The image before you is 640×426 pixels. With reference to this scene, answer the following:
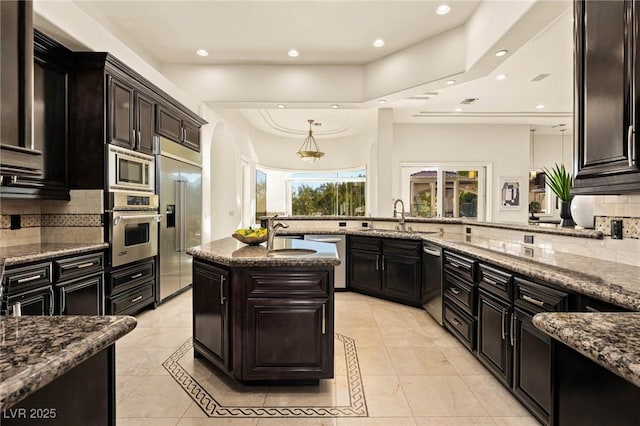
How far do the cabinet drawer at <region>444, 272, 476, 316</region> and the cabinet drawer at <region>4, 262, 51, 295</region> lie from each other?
3281mm

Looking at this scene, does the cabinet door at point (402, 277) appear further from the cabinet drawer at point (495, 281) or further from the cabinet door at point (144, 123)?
the cabinet door at point (144, 123)

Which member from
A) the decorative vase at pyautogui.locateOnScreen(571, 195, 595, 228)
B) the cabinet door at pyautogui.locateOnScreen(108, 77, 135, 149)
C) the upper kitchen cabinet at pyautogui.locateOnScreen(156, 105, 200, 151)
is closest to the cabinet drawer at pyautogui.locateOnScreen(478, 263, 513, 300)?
the decorative vase at pyautogui.locateOnScreen(571, 195, 595, 228)

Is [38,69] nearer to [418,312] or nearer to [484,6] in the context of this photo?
[484,6]

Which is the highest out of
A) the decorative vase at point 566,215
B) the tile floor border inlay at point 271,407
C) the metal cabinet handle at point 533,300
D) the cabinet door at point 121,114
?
the cabinet door at point 121,114

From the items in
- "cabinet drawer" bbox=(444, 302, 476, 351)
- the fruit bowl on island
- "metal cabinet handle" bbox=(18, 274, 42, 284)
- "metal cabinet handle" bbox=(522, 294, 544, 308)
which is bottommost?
"cabinet drawer" bbox=(444, 302, 476, 351)

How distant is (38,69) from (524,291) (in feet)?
13.6

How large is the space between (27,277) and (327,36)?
381 centimetres

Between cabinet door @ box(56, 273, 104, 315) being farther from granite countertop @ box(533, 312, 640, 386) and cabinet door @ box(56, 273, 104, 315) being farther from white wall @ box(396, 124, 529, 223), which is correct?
white wall @ box(396, 124, 529, 223)

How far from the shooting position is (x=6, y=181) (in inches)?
94.8

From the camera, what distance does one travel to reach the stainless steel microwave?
3305 mm

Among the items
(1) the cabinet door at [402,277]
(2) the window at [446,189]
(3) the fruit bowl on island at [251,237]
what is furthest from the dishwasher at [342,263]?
(2) the window at [446,189]

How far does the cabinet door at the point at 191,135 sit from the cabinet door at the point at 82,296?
232cm

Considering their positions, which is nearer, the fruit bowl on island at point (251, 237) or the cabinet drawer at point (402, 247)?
the fruit bowl on island at point (251, 237)

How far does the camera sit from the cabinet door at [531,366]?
180cm
